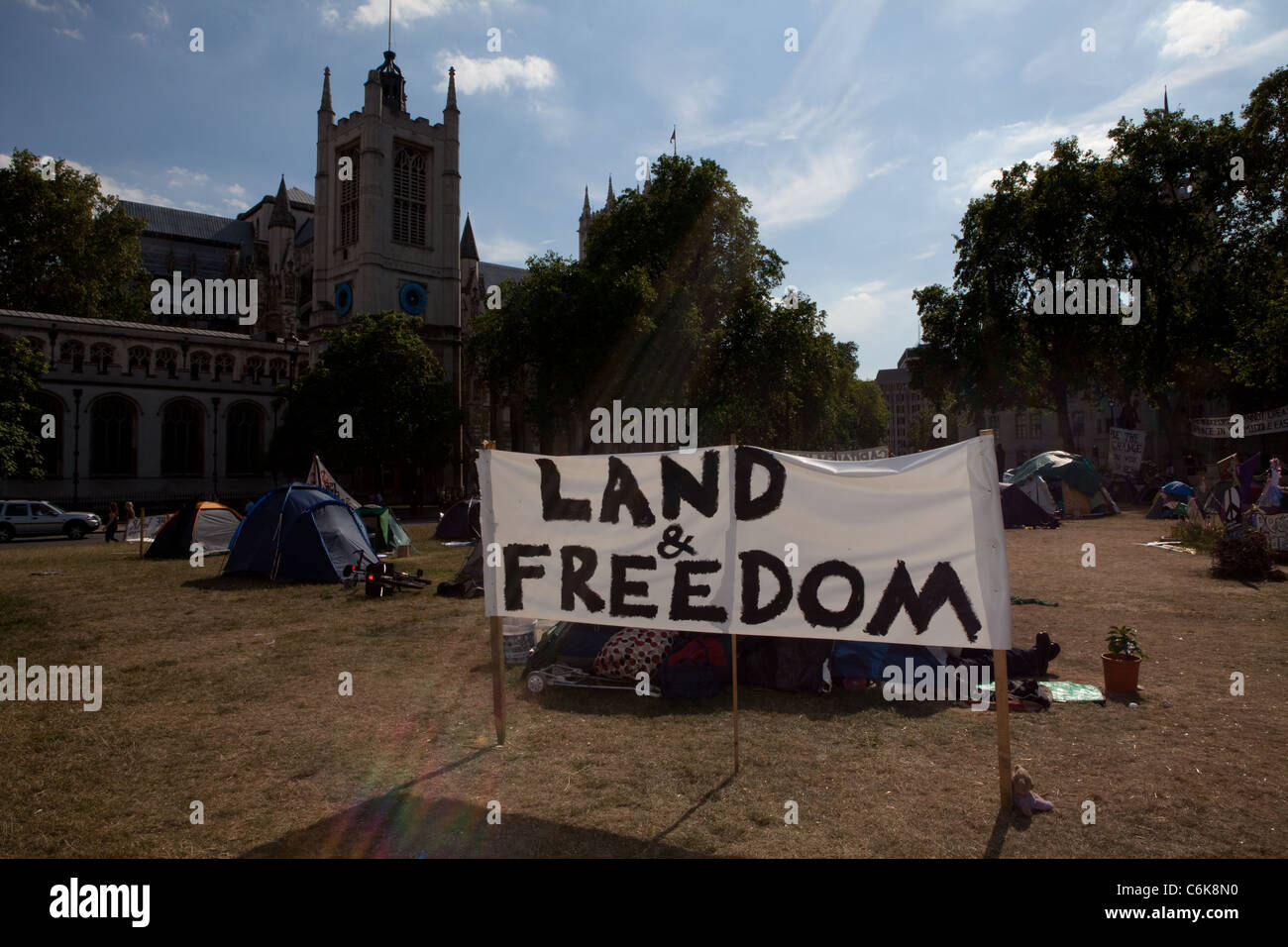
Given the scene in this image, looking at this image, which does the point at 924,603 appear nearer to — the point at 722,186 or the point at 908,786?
the point at 908,786

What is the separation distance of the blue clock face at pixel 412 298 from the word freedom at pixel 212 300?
38.2 feet

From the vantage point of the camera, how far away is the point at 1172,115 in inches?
1529

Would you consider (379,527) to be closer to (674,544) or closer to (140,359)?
(674,544)

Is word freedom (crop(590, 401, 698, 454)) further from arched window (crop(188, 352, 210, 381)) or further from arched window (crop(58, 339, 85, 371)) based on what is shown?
arched window (crop(58, 339, 85, 371))

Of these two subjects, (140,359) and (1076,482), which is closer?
(1076,482)

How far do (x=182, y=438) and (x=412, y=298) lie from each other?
59.8ft

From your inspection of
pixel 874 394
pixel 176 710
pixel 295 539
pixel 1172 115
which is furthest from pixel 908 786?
pixel 874 394

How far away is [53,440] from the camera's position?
42.6 metres

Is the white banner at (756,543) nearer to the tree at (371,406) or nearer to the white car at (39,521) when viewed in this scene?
the white car at (39,521)

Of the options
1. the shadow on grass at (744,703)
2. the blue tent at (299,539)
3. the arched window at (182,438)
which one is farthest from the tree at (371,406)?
the shadow on grass at (744,703)

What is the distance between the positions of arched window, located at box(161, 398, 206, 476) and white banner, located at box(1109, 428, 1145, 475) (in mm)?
52453

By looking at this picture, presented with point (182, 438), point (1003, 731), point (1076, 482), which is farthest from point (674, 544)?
point (182, 438)
